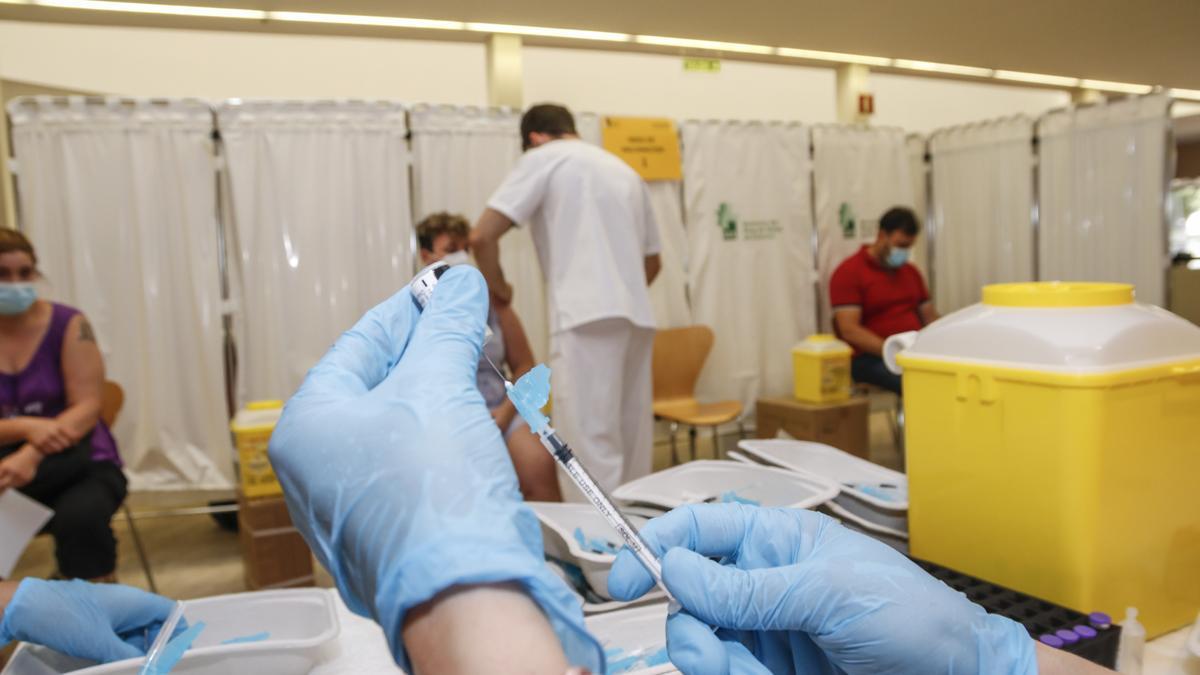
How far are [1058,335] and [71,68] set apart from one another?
5.09 metres

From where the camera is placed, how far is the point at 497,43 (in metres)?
4.16

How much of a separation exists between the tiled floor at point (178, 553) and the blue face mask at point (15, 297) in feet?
3.89

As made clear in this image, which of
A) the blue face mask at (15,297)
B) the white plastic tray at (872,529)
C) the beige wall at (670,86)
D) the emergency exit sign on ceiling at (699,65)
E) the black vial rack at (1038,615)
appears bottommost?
the white plastic tray at (872,529)

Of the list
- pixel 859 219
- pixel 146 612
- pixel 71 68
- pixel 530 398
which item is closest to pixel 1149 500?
pixel 530 398

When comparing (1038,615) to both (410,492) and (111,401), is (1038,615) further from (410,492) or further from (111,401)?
(111,401)

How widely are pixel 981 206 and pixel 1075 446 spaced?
4080mm

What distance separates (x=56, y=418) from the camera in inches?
81.3

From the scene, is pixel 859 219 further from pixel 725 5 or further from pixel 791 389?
pixel 725 5

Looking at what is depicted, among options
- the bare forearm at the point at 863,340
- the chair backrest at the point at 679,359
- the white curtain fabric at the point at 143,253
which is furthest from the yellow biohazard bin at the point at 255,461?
the bare forearm at the point at 863,340

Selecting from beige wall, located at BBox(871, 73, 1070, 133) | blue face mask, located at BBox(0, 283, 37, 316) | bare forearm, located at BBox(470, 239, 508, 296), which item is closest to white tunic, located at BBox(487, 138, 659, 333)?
bare forearm, located at BBox(470, 239, 508, 296)

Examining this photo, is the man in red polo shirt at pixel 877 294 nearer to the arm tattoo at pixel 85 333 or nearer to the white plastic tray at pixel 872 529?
the white plastic tray at pixel 872 529

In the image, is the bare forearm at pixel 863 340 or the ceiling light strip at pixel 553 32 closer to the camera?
the ceiling light strip at pixel 553 32

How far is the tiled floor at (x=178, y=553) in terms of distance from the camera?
9.23 feet

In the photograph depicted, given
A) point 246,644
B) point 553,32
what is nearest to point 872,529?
point 246,644
